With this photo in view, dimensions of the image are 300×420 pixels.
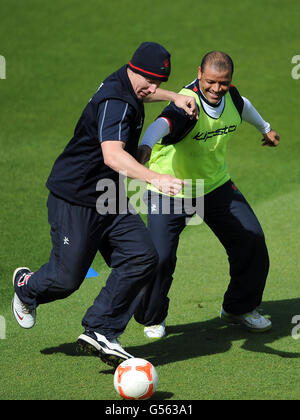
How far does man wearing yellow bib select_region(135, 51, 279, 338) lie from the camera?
6742 mm

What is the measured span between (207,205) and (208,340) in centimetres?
120

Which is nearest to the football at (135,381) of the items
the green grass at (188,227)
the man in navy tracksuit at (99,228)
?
the green grass at (188,227)

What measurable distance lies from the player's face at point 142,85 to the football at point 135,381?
6.52ft

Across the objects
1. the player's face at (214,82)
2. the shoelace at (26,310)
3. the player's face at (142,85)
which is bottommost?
the shoelace at (26,310)

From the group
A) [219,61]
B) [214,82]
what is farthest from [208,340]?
[219,61]

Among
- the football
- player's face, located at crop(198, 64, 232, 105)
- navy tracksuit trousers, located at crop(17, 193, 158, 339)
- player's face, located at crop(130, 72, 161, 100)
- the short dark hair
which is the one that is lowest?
the football

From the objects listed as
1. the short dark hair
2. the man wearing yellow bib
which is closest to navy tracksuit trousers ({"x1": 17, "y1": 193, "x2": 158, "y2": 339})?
the man wearing yellow bib

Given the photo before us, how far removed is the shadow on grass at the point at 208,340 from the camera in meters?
6.56

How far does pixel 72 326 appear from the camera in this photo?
718cm

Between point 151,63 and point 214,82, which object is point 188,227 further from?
point 151,63

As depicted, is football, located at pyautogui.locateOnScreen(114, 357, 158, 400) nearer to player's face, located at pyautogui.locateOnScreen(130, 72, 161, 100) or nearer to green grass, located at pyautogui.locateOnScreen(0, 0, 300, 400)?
green grass, located at pyautogui.locateOnScreen(0, 0, 300, 400)

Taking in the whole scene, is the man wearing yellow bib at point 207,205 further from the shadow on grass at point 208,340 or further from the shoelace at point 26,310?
the shoelace at point 26,310

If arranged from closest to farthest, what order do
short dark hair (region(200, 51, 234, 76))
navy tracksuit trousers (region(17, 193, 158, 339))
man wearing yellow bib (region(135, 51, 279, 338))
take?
navy tracksuit trousers (region(17, 193, 158, 339)) → short dark hair (region(200, 51, 234, 76)) → man wearing yellow bib (region(135, 51, 279, 338))

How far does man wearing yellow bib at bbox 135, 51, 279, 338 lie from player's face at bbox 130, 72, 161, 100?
0.75 metres
